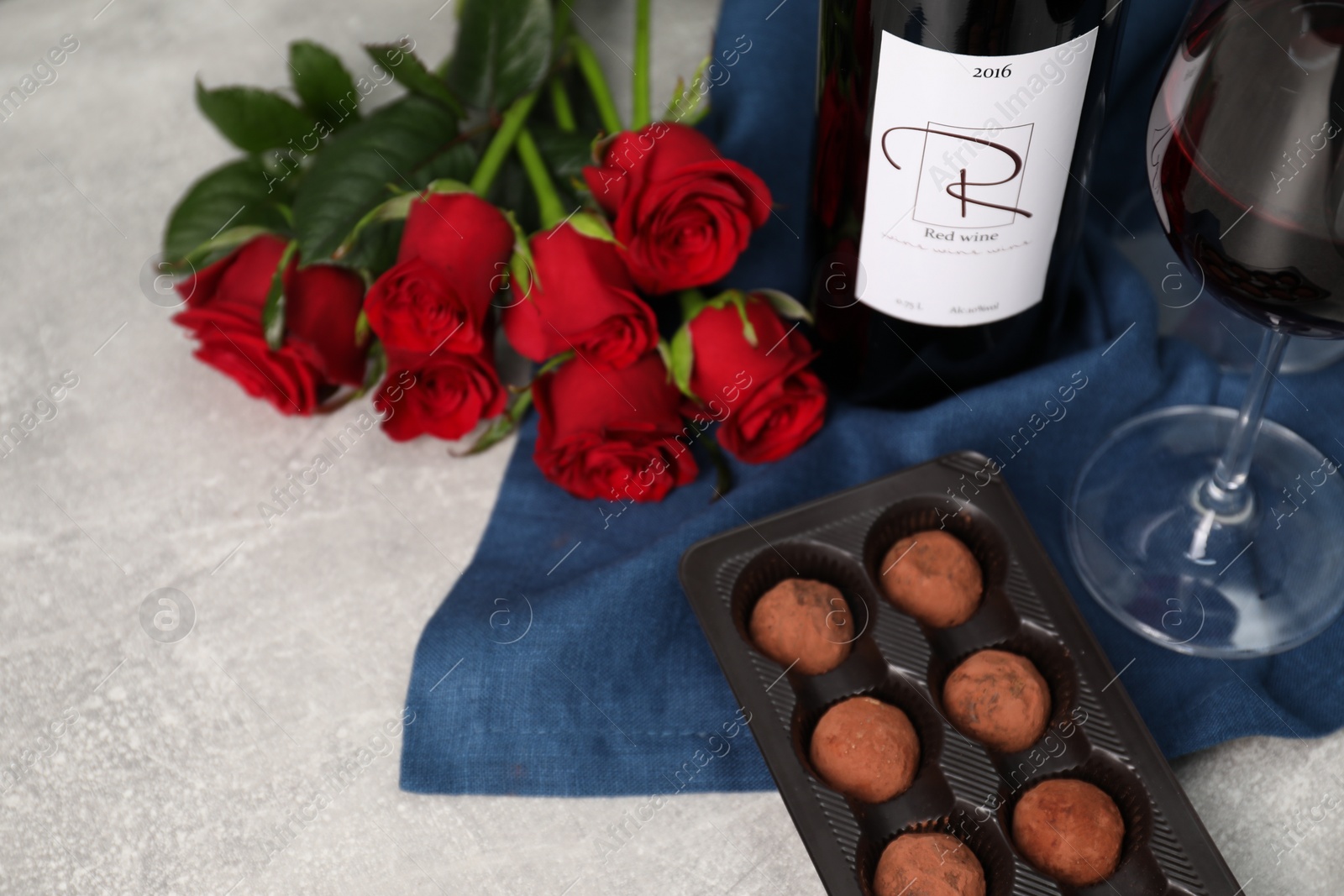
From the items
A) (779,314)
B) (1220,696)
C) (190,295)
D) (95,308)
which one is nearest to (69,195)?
(95,308)

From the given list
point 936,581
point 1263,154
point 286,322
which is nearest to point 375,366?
point 286,322

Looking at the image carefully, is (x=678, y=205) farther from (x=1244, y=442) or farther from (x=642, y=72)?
(x=1244, y=442)

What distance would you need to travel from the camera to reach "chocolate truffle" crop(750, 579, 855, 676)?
469mm

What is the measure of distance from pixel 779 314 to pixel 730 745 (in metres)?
0.20

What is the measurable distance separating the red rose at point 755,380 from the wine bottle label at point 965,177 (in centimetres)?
4

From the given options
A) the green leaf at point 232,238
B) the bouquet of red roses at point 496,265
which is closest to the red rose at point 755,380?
the bouquet of red roses at point 496,265

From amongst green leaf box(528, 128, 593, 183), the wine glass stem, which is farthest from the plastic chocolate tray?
green leaf box(528, 128, 593, 183)

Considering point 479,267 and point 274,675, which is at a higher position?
point 479,267

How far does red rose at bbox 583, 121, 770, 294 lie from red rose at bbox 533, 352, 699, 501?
0.16 ft

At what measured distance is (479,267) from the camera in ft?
1.69

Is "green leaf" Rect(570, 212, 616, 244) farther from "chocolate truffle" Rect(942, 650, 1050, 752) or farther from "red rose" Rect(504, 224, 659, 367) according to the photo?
"chocolate truffle" Rect(942, 650, 1050, 752)

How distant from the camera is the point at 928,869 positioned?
1.35 feet

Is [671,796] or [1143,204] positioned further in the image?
[1143,204]

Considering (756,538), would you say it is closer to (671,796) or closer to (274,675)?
(671,796)
